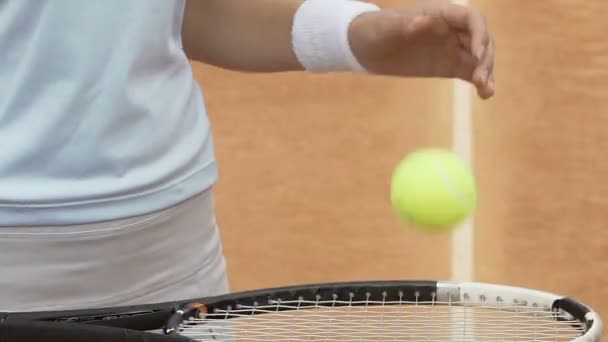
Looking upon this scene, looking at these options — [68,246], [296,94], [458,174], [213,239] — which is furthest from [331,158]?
[68,246]

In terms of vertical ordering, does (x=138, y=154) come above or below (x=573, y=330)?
above

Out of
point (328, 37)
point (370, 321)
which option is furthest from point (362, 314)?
point (328, 37)

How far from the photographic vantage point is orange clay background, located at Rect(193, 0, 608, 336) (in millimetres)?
1697

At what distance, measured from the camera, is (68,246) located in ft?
2.25

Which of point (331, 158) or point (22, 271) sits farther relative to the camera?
point (331, 158)

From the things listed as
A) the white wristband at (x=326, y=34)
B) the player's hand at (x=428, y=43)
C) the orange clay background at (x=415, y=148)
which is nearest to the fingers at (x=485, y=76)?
the player's hand at (x=428, y=43)

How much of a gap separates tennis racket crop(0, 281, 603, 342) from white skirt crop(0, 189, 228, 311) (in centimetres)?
2

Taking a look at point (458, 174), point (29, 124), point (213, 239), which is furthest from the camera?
point (458, 174)

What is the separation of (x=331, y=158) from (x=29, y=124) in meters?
1.16

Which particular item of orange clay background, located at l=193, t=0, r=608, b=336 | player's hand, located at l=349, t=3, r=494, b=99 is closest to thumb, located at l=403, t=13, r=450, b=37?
player's hand, located at l=349, t=3, r=494, b=99

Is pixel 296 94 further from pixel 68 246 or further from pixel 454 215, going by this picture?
pixel 68 246

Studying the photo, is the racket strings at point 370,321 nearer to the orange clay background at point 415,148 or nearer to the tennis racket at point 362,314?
the tennis racket at point 362,314

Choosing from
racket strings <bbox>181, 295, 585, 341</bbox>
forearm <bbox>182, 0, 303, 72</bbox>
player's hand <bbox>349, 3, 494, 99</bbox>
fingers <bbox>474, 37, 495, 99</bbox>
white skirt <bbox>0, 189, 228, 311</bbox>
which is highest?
forearm <bbox>182, 0, 303, 72</bbox>

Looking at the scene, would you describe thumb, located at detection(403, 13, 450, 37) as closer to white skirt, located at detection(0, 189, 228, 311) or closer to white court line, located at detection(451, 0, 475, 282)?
white skirt, located at detection(0, 189, 228, 311)
